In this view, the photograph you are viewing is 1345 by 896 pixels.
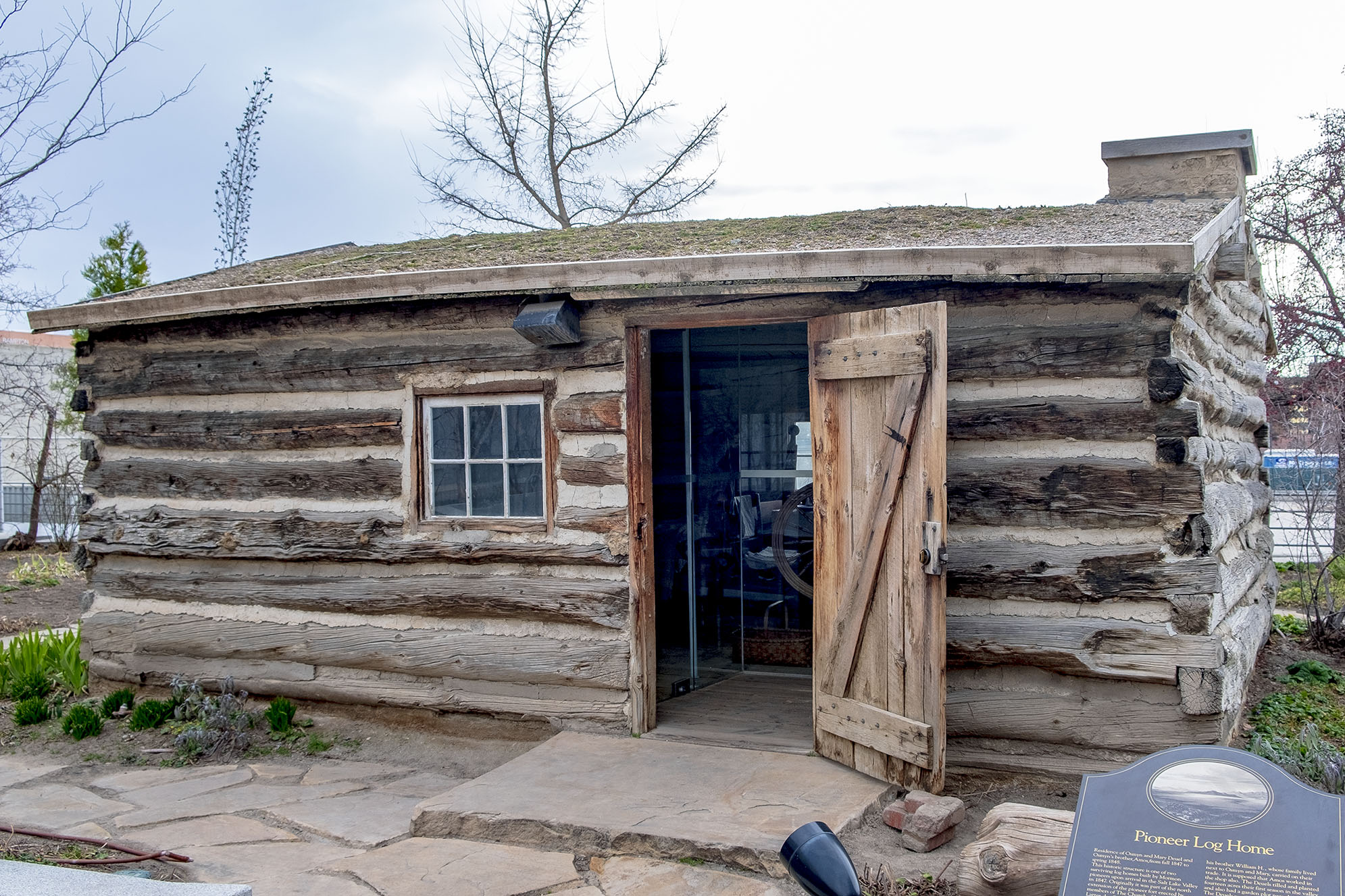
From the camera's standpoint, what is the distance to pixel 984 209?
25.1ft

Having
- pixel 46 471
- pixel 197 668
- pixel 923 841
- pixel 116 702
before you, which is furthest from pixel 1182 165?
pixel 46 471

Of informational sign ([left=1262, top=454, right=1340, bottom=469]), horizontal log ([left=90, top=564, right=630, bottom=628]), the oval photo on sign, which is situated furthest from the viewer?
informational sign ([left=1262, top=454, right=1340, bottom=469])

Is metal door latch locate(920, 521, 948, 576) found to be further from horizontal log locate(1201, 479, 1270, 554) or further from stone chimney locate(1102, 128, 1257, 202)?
stone chimney locate(1102, 128, 1257, 202)

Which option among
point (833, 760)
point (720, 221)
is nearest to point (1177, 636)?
point (833, 760)

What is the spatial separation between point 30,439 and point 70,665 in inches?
567

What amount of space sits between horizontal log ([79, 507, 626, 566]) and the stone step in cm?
119

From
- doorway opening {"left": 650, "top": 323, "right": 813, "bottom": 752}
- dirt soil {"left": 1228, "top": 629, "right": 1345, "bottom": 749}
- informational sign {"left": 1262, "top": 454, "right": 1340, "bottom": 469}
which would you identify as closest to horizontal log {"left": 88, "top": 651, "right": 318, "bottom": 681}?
doorway opening {"left": 650, "top": 323, "right": 813, "bottom": 752}

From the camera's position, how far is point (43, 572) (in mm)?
13883

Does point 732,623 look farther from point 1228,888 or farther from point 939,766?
point 1228,888

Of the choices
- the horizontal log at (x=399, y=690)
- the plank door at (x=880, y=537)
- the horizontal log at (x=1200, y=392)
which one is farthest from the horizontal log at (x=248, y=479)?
the horizontal log at (x=1200, y=392)

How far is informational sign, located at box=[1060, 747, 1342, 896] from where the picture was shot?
7.72 ft

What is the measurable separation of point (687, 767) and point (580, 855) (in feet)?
3.31

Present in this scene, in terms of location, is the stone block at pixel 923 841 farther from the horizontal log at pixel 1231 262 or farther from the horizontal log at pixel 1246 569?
the horizontal log at pixel 1231 262

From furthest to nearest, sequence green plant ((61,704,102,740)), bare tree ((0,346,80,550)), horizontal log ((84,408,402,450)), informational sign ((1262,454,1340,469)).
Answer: bare tree ((0,346,80,550))
informational sign ((1262,454,1340,469))
green plant ((61,704,102,740))
horizontal log ((84,408,402,450))
